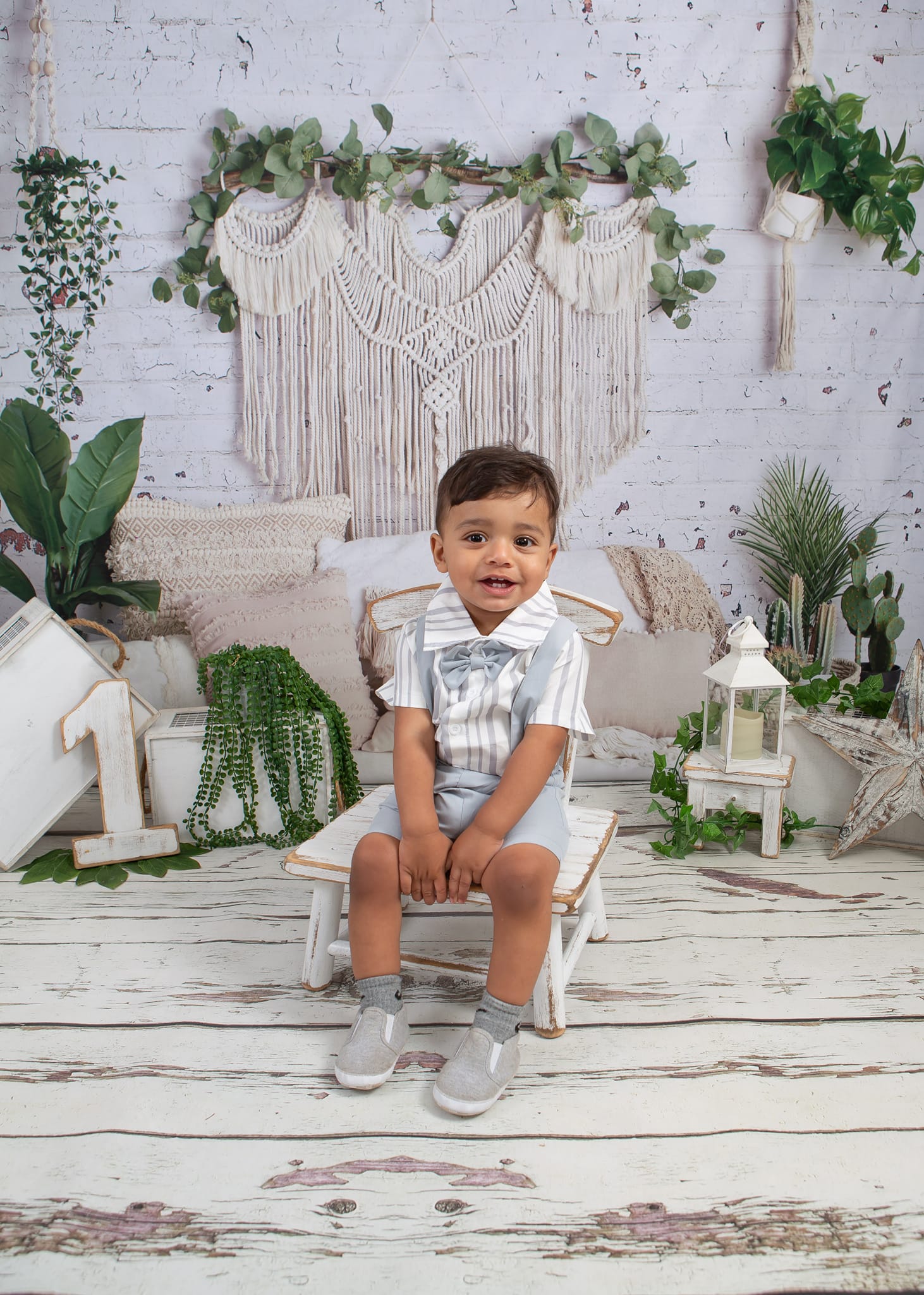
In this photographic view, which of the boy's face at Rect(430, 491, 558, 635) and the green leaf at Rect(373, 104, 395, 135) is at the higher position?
the green leaf at Rect(373, 104, 395, 135)

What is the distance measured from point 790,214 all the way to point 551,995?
7.99ft

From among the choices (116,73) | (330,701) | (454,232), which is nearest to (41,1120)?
(330,701)

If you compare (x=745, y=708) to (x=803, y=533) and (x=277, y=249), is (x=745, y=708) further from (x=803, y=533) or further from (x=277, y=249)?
(x=277, y=249)

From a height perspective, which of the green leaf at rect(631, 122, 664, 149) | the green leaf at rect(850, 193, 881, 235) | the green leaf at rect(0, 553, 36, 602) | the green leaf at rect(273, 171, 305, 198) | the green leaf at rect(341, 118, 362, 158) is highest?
the green leaf at rect(631, 122, 664, 149)

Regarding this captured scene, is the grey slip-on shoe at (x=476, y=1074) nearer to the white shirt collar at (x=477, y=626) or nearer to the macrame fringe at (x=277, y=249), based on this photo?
the white shirt collar at (x=477, y=626)

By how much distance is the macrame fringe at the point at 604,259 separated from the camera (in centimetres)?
277

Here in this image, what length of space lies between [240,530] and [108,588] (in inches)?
18.2

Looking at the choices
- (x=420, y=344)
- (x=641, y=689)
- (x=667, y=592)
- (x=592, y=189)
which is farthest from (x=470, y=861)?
(x=592, y=189)

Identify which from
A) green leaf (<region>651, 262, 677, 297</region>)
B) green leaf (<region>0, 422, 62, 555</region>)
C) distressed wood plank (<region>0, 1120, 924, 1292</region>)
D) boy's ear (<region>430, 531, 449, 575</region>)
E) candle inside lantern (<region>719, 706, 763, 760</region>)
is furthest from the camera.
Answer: green leaf (<region>651, 262, 677, 297</region>)

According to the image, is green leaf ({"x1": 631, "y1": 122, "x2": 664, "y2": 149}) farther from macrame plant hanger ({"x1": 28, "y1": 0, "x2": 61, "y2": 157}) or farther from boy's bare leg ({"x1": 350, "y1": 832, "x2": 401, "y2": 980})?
boy's bare leg ({"x1": 350, "y1": 832, "x2": 401, "y2": 980})

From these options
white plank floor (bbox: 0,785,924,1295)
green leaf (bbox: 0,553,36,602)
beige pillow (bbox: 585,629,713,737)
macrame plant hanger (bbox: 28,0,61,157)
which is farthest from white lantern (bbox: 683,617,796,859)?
macrame plant hanger (bbox: 28,0,61,157)

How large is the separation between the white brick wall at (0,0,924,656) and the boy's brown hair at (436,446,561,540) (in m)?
1.52

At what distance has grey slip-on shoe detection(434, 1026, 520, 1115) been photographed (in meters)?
1.20

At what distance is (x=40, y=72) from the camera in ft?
8.84
